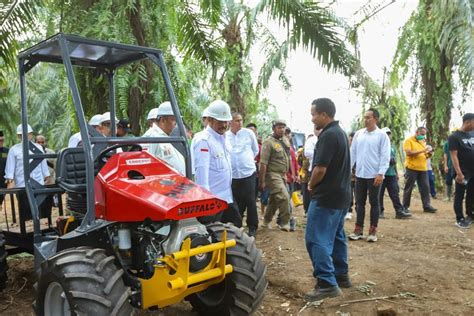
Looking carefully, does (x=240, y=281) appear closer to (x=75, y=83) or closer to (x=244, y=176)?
(x=75, y=83)

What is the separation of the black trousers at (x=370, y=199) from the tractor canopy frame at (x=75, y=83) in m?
3.42

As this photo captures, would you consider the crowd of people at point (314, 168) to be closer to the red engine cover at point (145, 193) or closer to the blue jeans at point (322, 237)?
Answer: the blue jeans at point (322, 237)

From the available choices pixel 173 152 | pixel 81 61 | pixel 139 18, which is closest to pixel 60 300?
pixel 173 152

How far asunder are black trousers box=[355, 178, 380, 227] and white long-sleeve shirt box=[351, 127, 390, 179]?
0.12 meters

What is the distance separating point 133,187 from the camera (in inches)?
123

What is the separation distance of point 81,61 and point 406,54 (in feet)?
31.5

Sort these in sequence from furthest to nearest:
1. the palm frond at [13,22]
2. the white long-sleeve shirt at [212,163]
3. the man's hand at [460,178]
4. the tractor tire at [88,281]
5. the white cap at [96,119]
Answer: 1. the man's hand at [460,178]
2. the white cap at [96,119]
3. the palm frond at [13,22]
4. the white long-sleeve shirt at [212,163]
5. the tractor tire at [88,281]

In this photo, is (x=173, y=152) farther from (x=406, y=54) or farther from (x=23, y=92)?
(x=406, y=54)

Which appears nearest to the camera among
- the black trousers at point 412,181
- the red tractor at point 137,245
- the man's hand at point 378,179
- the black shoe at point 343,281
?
the red tractor at point 137,245

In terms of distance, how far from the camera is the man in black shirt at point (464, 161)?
7266mm

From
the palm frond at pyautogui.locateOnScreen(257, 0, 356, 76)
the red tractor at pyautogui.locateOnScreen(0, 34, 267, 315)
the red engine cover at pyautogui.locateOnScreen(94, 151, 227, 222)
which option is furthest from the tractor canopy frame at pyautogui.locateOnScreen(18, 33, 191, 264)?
the palm frond at pyautogui.locateOnScreen(257, 0, 356, 76)

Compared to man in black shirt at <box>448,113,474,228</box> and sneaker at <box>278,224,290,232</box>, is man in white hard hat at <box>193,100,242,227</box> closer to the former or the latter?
sneaker at <box>278,224,290,232</box>

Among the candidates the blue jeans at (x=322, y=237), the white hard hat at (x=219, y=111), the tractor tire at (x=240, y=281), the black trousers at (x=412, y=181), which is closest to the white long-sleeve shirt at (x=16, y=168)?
the white hard hat at (x=219, y=111)

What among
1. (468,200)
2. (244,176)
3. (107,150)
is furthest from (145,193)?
(468,200)
